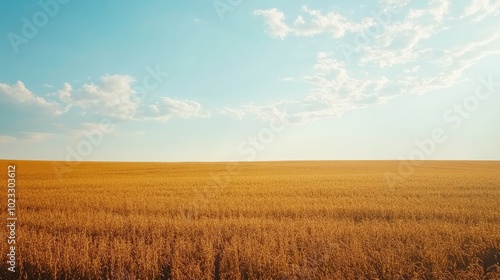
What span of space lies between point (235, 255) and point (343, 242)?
3.09m

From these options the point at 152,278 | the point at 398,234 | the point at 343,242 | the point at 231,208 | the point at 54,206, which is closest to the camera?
the point at 152,278

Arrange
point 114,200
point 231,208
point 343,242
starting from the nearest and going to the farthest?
point 343,242, point 231,208, point 114,200

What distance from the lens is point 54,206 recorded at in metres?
15.5

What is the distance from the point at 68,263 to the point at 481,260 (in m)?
9.14

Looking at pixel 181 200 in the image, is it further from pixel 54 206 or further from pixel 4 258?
pixel 4 258

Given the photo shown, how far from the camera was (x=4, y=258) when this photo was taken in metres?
7.27

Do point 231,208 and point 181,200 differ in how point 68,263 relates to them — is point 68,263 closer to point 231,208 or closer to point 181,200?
point 231,208

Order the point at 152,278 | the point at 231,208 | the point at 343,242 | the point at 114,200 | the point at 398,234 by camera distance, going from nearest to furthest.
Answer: the point at 152,278, the point at 343,242, the point at 398,234, the point at 231,208, the point at 114,200

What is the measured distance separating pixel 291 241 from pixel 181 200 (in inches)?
378

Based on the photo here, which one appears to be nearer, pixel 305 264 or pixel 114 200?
pixel 305 264

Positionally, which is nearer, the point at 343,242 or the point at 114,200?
the point at 343,242

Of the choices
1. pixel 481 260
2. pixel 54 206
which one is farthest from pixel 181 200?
pixel 481 260

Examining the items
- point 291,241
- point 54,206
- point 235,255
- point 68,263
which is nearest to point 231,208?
point 291,241

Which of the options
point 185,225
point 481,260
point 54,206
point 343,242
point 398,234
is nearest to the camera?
point 481,260
